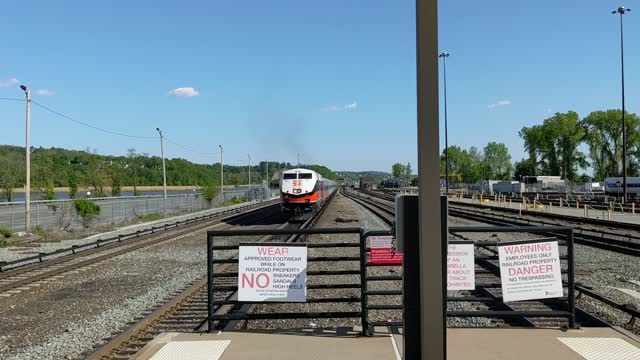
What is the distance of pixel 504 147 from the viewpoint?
140 m

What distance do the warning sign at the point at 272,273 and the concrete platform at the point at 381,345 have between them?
0.44 metres

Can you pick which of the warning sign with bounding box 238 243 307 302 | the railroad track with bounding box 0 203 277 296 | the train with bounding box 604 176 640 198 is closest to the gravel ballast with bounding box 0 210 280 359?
the railroad track with bounding box 0 203 277 296

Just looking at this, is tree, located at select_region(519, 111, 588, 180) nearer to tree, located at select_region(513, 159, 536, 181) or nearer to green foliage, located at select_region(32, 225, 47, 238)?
tree, located at select_region(513, 159, 536, 181)

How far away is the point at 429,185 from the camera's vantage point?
12.6ft

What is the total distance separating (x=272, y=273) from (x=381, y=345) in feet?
5.09

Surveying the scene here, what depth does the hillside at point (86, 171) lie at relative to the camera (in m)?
40.2

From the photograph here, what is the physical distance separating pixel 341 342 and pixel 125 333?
10.4 ft

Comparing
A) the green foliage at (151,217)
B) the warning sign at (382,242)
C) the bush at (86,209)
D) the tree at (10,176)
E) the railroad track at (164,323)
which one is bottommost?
the green foliage at (151,217)

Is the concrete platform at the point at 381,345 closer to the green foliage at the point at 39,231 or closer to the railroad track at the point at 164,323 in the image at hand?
the railroad track at the point at 164,323

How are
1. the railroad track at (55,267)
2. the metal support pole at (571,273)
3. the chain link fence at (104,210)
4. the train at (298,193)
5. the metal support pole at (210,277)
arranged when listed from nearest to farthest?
the metal support pole at (571,273)
the metal support pole at (210,277)
the railroad track at (55,267)
the chain link fence at (104,210)
the train at (298,193)

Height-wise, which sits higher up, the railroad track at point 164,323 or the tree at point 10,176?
the tree at point 10,176

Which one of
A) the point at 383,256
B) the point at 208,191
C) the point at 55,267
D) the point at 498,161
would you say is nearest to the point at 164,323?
the point at 383,256

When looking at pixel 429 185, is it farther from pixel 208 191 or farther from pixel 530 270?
pixel 208 191

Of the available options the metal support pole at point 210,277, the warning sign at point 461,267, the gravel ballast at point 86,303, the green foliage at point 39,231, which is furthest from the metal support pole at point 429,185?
the green foliage at point 39,231
